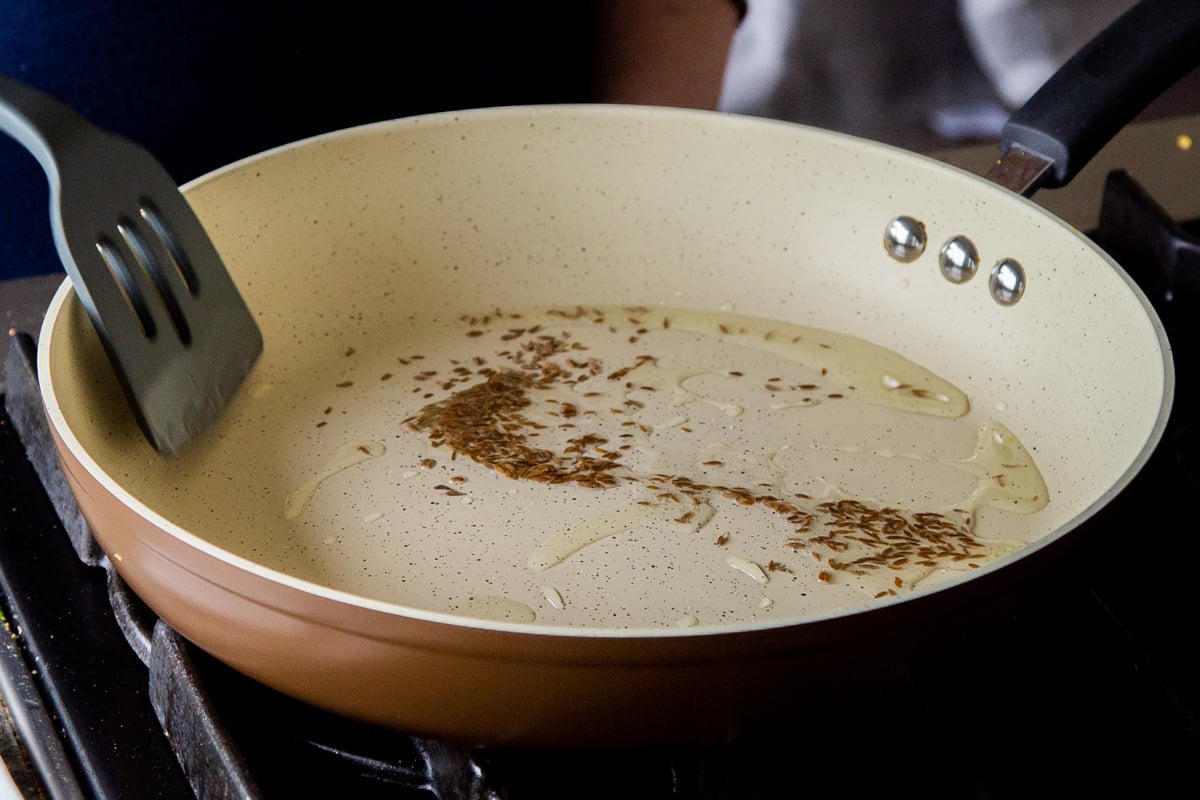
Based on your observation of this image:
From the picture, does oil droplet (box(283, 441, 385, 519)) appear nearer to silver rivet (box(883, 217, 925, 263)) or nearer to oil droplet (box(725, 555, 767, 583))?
oil droplet (box(725, 555, 767, 583))

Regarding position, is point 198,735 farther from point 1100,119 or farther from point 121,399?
point 1100,119

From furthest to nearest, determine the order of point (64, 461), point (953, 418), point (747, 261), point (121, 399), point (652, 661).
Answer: point (747, 261) < point (953, 418) < point (121, 399) < point (64, 461) < point (652, 661)

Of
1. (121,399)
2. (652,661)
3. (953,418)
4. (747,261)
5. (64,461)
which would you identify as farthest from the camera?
(747,261)

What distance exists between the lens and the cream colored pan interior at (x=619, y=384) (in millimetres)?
588

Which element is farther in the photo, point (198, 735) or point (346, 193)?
point (346, 193)

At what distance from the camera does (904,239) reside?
81cm

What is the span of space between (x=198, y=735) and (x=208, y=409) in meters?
0.27

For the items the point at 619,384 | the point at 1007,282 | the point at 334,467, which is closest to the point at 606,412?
the point at 619,384

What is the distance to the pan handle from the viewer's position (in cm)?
70

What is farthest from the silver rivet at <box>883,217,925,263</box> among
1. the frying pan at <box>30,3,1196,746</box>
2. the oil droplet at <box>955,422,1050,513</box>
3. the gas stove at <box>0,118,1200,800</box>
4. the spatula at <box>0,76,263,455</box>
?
the spatula at <box>0,76,263,455</box>

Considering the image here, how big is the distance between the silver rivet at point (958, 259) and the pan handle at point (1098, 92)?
A: 5 centimetres

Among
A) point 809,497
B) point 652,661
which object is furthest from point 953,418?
point 652,661

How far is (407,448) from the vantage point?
0.68m

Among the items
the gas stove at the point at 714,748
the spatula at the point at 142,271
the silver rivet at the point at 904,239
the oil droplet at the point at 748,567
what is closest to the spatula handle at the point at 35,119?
→ the spatula at the point at 142,271
